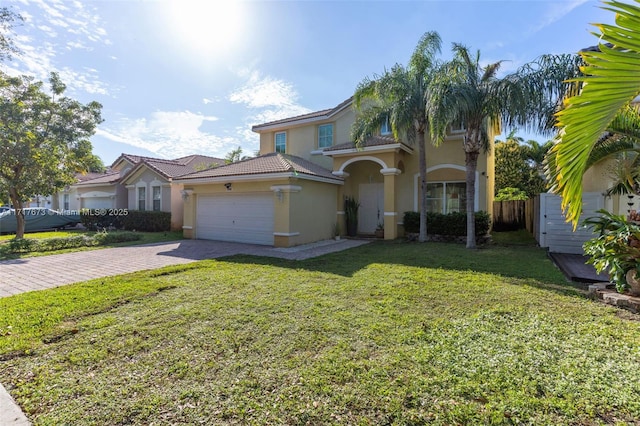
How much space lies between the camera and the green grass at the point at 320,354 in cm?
273

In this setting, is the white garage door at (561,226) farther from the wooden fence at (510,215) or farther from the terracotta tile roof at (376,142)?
the wooden fence at (510,215)

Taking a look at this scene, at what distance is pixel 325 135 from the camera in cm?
1884

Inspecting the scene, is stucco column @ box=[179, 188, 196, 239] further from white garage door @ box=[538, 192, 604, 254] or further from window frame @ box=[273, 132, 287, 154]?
white garage door @ box=[538, 192, 604, 254]

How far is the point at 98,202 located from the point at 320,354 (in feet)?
94.2

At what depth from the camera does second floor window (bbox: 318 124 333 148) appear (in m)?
18.6

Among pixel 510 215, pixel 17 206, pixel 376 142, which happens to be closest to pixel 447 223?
pixel 376 142

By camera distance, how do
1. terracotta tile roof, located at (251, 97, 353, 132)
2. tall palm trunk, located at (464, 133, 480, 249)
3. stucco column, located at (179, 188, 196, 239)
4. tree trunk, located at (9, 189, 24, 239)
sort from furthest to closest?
1. terracotta tile roof, located at (251, 97, 353, 132)
2. stucco column, located at (179, 188, 196, 239)
3. tree trunk, located at (9, 189, 24, 239)
4. tall palm trunk, located at (464, 133, 480, 249)

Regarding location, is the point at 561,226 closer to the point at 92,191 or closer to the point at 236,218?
the point at 236,218

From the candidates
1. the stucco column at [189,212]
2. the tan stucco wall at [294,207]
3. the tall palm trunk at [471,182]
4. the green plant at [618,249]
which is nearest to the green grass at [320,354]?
the green plant at [618,249]

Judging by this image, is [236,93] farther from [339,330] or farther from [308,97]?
[339,330]

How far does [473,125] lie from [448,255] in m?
5.44

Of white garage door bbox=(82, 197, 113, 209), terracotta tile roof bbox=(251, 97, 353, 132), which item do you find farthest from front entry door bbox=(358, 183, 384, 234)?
white garage door bbox=(82, 197, 113, 209)

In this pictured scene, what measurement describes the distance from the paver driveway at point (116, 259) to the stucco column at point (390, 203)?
1.70 meters

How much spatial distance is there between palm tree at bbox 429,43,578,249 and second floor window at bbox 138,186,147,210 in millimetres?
20255
